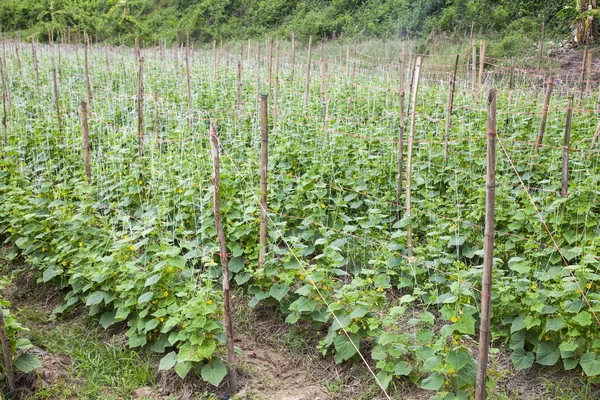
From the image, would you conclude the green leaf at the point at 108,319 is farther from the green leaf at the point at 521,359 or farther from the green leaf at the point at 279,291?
the green leaf at the point at 521,359

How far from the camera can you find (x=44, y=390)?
3.09 metres

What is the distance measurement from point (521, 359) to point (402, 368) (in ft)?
2.39

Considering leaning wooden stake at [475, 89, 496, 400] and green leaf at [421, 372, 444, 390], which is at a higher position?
leaning wooden stake at [475, 89, 496, 400]

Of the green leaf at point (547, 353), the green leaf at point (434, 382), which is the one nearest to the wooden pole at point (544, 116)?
the green leaf at point (547, 353)

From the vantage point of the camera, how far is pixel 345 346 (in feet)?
10.7

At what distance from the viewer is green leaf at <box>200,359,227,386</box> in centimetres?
303

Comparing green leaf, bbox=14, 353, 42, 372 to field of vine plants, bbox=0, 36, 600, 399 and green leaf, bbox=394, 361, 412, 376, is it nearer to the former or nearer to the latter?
field of vine plants, bbox=0, 36, 600, 399

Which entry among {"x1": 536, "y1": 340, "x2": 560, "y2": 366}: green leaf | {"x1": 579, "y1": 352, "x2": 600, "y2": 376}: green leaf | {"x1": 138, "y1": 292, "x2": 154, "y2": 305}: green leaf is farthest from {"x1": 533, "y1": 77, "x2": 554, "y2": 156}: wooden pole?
{"x1": 138, "y1": 292, "x2": 154, "y2": 305}: green leaf

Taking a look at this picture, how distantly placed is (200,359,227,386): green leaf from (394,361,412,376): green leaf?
95 centimetres

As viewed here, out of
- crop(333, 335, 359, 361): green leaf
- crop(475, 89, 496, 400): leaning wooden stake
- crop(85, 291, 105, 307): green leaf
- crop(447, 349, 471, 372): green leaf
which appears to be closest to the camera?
crop(475, 89, 496, 400): leaning wooden stake

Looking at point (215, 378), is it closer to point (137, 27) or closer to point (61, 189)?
point (61, 189)

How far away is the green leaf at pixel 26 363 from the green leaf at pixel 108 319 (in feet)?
1.95

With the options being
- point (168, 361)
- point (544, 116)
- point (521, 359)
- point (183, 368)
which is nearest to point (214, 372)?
point (183, 368)

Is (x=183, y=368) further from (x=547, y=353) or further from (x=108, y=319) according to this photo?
(x=547, y=353)
